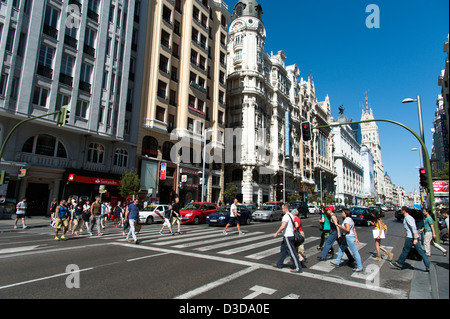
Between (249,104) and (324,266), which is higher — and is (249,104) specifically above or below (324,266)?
above

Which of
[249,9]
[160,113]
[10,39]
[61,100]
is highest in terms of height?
[249,9]

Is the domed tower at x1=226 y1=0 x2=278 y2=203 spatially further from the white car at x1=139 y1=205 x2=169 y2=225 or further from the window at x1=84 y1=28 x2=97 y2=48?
the window at x1=84 y1=28 x2=97 y2=48

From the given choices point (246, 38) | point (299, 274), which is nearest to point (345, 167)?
point (246, 38)

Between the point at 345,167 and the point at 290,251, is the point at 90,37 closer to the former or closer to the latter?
the point at 290,251

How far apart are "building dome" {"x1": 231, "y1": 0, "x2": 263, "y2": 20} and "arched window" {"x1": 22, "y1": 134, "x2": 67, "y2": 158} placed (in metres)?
40.1

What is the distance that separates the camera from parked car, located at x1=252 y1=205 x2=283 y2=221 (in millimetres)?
22969

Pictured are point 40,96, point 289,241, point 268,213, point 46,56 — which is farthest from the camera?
point 268,213

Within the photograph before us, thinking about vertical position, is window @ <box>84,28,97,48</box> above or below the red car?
above

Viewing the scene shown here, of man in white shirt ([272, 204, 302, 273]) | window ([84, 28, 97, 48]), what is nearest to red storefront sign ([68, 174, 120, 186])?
window ([84, 28, 97, 48])

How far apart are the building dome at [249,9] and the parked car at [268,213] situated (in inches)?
1513

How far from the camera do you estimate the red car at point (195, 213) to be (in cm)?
1903

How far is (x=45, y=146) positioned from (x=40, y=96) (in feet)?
12.6

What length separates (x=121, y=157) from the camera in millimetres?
26359
